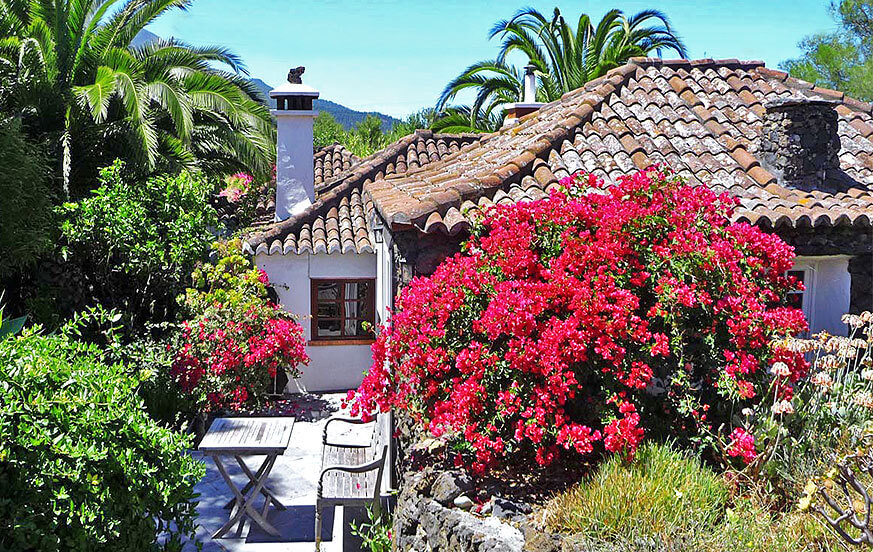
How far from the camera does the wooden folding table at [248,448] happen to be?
22.1ft

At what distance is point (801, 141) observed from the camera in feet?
27.0

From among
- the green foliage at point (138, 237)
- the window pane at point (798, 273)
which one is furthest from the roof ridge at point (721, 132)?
the green foliage at point (138, 237)

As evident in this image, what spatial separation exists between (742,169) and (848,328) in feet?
6.73

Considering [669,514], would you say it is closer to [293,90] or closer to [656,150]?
[656,150]

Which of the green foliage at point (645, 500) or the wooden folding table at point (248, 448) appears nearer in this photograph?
the green foliage at point (645, 500)

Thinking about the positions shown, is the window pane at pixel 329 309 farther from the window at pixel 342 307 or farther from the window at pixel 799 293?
the window at pixel 799 293

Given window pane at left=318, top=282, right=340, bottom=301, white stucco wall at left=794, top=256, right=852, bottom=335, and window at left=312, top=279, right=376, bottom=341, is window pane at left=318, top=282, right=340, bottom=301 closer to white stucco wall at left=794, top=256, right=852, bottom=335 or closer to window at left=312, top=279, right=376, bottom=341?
window at left=312, top=279, right=376, bottom=341

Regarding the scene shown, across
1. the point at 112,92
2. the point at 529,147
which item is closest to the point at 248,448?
the point at 529,147

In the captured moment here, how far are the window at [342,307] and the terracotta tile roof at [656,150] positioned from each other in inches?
115

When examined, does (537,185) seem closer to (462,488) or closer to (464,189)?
(464,189)

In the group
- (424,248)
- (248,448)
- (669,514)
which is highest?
(424,248)

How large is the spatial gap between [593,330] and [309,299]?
8.20 meters

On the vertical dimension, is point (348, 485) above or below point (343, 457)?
below

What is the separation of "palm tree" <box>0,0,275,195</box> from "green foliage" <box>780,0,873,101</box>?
66.4ft
